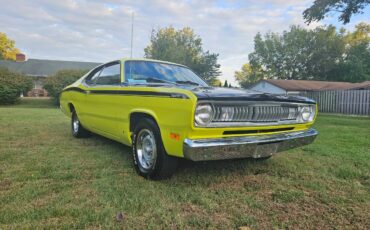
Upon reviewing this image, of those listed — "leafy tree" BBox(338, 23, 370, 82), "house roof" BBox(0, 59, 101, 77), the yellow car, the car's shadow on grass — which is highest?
"leafy tree" BBox(338, 23, 370, 82)

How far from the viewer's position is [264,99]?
3180mm

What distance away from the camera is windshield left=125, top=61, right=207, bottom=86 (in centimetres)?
419

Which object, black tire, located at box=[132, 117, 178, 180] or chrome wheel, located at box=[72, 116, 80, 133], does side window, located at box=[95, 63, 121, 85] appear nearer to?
black tire, located at box=[132, 117, 178, 180]

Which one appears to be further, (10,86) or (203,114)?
(10,86)

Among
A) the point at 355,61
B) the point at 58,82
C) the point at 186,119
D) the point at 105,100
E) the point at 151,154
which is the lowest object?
the point at 151,154

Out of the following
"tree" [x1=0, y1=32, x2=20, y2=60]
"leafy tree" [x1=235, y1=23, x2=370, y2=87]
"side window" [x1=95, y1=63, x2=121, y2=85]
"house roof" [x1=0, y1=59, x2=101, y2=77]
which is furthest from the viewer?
"tree" [x1=0, y1=32, x2=20, y2=60]

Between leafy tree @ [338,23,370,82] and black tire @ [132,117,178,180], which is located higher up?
leafy tree @ [338,23,370,82]

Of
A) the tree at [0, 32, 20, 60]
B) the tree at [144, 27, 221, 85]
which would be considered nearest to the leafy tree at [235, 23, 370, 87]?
the tree at [144, 27, 221, 85]

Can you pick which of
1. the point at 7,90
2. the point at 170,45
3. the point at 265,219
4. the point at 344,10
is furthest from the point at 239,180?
the point at 170,45

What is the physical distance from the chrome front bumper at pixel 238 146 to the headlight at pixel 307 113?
31 cm

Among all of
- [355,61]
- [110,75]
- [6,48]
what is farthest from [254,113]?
[6,48]

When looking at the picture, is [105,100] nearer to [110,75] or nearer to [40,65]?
[110,75]

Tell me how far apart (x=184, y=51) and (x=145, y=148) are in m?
27.2

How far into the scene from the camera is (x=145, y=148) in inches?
141
